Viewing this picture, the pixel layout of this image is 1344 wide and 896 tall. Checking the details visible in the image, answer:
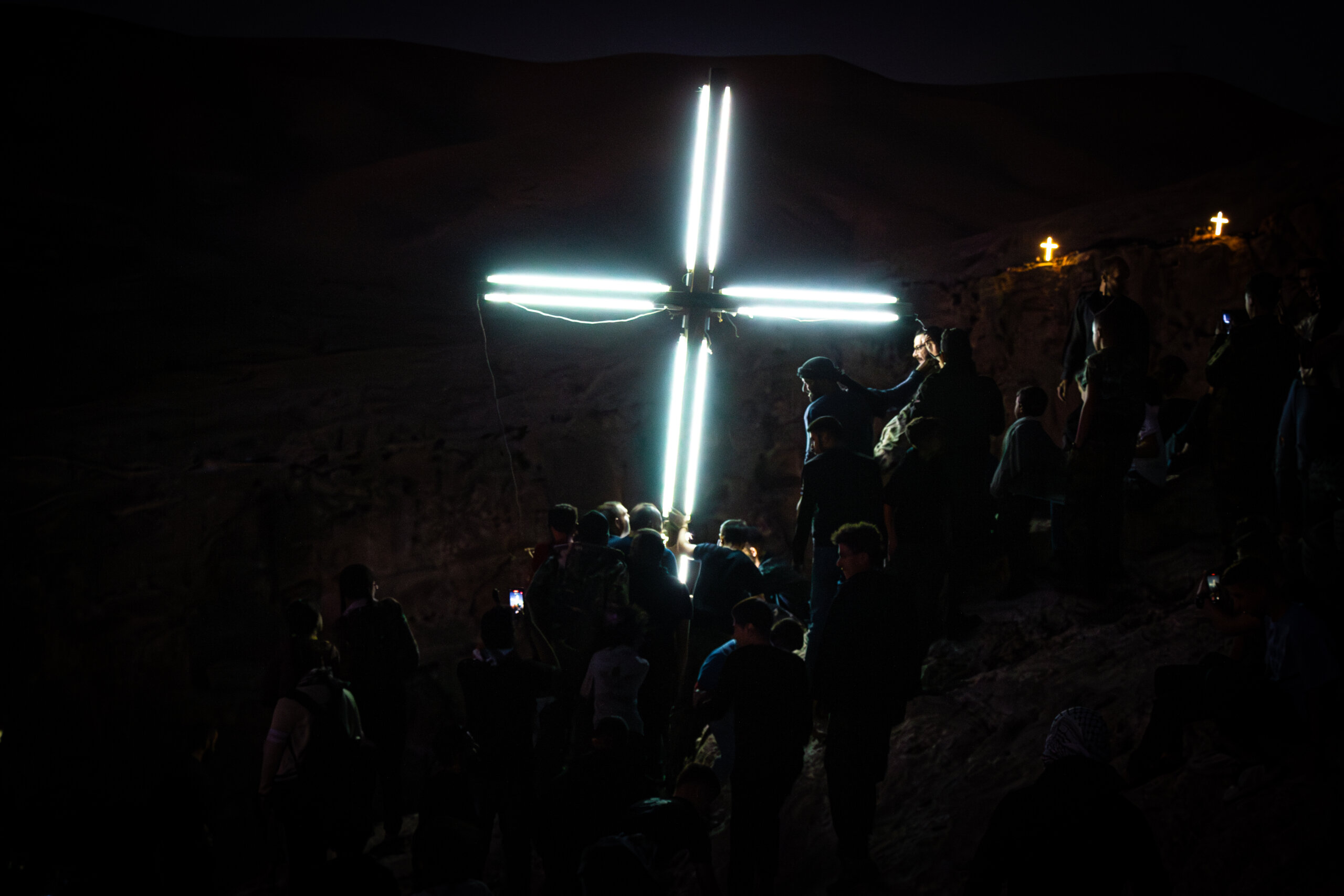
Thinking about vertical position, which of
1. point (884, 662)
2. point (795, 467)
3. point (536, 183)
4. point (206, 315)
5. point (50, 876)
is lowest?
point (50, 876)

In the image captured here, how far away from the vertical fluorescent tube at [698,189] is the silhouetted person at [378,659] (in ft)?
9.35

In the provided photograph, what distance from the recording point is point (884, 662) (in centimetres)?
379

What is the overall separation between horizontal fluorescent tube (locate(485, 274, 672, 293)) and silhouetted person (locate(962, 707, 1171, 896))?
12.5 ft

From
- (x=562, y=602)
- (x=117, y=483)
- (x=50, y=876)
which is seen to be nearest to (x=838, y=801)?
(x=562, y=602)

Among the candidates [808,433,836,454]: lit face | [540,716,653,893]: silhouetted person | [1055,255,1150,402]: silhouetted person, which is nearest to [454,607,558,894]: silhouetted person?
[540,716,653,893]: silhouetted person

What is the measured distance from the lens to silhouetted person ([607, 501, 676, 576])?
5.16m

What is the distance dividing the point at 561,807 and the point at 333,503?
5.00 metres

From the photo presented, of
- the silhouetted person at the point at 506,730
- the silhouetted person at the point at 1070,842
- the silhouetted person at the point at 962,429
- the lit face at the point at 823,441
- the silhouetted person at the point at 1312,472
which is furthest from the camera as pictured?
the silhouetted person at the point at 962,429

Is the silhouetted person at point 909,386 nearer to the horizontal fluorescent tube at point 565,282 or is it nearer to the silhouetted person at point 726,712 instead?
the horizontal fluorescent tube at point 565,282

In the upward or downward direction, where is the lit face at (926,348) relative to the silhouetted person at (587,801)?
upward

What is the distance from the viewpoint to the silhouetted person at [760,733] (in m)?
3.69

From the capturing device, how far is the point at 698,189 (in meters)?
5.85

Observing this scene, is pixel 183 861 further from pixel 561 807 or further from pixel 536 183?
pixel 536 183

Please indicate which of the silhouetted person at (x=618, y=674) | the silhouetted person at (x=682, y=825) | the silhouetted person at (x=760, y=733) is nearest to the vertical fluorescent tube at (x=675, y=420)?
the silhouetted person at (x=618, y=674)
